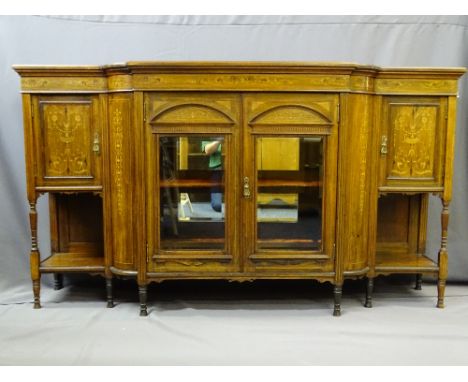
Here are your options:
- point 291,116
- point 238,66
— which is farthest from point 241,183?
point 238,66

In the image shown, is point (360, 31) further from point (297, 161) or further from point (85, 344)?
point (85, 344)

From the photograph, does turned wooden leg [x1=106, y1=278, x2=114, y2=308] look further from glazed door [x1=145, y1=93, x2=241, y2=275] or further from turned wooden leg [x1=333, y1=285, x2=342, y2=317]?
turned wooden leg [x1=333, y1=285, x2=342, y2=317]

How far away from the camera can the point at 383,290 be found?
3143mm

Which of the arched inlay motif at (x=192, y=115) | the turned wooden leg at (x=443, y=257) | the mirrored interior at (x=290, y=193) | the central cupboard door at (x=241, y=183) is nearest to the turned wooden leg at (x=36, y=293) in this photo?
the central cupboard door at (x=241, y=183)

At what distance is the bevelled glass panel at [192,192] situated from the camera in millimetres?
2592

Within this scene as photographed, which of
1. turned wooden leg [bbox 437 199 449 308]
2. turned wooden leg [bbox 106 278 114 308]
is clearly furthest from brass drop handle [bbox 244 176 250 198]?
turned wooden leg [bbox 437 199 449 308]

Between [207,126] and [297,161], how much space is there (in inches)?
19.4

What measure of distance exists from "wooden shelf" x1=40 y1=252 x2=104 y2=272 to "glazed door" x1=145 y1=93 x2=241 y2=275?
14.8 inches

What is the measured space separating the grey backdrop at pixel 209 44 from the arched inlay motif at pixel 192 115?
2.31 feet

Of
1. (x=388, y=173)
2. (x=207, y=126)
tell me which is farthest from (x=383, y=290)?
(x=207, y=126)

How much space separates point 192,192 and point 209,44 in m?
1.01

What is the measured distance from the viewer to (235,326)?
2.57 meters

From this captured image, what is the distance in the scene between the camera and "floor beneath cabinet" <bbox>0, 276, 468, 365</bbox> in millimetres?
2262

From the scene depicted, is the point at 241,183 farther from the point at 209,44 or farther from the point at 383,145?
the point at 209,44
